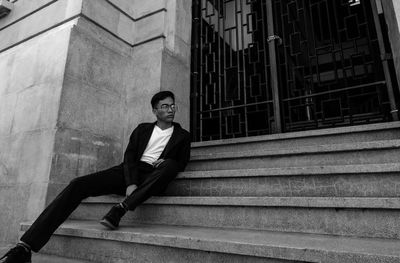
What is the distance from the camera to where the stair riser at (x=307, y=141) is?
3.28 metres

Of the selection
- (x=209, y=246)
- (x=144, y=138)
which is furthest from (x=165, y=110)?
(x=209, y=246)

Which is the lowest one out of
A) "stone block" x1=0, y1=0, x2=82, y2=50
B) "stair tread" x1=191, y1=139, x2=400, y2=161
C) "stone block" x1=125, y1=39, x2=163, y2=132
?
"stair tread" x1=191, y1=139, x2=400, y2=161

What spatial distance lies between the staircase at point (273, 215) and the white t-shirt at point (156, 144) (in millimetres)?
413

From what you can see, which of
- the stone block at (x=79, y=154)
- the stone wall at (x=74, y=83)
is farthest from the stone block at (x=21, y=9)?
the stone block at (x=79, y=154)

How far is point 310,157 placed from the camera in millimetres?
3082

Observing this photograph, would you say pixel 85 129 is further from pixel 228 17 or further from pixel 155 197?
pixel 228 17

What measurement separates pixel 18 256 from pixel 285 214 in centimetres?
202

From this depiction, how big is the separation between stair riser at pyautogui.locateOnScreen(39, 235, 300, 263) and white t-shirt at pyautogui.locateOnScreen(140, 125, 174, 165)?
1.16 m

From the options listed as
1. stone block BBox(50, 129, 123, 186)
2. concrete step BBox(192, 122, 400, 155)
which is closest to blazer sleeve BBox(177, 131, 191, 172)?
concrete step BBox(192, 122, 400, 155)

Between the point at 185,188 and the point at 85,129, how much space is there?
68.4 inches

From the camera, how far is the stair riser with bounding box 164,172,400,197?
2.40 meters

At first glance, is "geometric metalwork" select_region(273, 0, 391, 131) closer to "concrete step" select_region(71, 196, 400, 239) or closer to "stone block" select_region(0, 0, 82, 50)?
"concrete step" select_region(71, 196, 400, 239)

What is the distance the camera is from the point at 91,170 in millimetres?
4098

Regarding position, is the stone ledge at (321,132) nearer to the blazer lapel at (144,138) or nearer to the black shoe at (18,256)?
the blazer lapel at (144,138)
